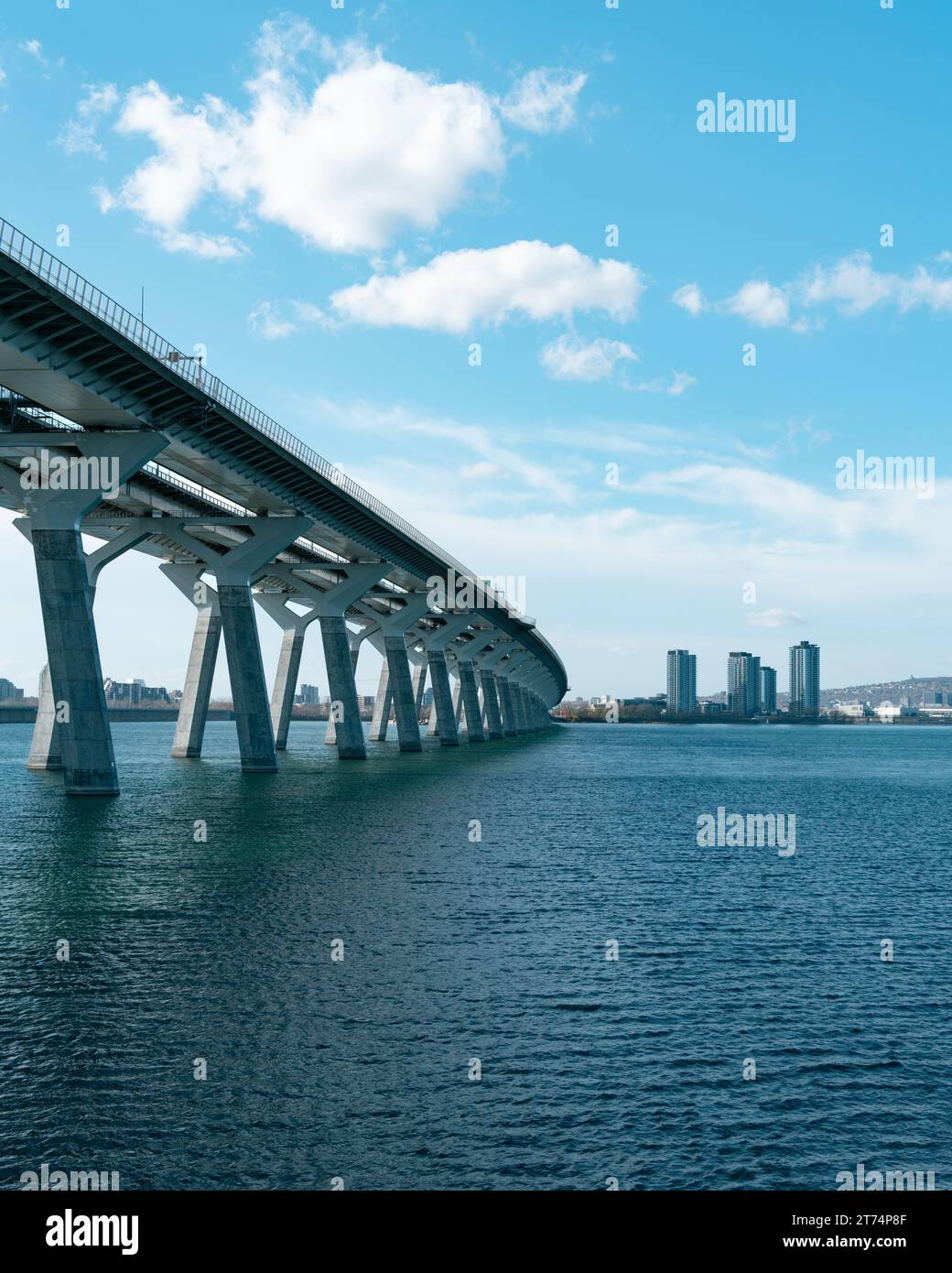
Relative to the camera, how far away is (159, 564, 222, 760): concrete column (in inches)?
3120

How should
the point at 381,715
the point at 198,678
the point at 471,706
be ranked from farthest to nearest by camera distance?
the point at 381,715 < the point at 471,706 < the point at 198,678

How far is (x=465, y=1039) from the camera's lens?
1524 centimetres

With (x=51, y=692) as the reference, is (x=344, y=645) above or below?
above

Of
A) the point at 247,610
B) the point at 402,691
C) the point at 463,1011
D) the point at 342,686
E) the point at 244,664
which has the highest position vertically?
the point at 247,610

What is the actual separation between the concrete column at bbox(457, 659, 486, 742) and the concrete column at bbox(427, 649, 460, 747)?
14.7 meters

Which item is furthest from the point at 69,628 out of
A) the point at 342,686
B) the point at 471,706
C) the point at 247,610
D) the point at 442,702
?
the point at 471,706

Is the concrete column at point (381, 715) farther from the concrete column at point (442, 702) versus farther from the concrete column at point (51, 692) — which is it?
the concrete column at point (51, 692)

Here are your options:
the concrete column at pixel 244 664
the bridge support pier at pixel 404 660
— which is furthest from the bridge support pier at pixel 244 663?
the bridge support pier at pixel 404 660

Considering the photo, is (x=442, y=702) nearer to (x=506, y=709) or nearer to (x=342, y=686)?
(x=342, y=686)

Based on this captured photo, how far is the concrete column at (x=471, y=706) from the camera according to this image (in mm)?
139375

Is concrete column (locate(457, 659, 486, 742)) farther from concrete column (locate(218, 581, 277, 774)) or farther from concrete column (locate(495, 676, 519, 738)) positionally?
concrete column (locate(218, 581, 277, 774))

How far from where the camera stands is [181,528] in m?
65.1

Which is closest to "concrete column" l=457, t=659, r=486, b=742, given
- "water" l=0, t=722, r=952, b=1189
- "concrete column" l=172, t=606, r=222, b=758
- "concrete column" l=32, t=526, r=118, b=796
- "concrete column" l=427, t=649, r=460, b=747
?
"concrete column" l=427, t=649, r=460, b=747

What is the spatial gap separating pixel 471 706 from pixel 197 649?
62.7 meters
